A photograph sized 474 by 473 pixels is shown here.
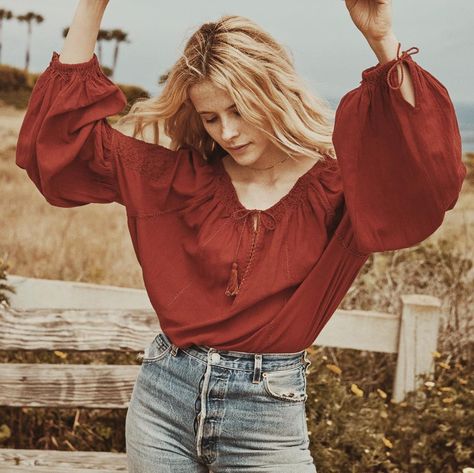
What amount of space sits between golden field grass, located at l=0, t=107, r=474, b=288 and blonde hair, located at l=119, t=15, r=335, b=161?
292 centimetres

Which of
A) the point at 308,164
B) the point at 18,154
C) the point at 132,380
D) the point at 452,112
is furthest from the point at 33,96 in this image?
the point at 132,380

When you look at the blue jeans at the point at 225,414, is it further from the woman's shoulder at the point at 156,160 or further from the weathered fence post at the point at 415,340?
the weathered fence post at the point at 415,340

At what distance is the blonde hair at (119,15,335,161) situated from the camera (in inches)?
80.0

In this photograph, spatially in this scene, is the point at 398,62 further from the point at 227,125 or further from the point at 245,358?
the point at 245,358

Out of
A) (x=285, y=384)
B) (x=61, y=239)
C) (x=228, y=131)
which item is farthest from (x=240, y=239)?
(x=61, y=239)

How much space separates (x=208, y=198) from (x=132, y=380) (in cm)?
140

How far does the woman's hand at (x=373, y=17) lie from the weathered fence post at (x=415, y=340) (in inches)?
92.7

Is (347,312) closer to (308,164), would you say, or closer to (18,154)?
(308,164)

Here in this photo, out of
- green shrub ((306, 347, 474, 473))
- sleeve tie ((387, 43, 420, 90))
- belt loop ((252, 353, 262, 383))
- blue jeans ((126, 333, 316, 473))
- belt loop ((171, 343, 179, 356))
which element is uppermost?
sleeve tie ((387, 43, 420, 90))

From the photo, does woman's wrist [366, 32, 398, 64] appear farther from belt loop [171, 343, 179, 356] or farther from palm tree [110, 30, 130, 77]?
palm tree [110, 30, 130, 77]

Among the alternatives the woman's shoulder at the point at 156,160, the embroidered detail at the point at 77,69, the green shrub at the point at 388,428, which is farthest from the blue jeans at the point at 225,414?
the green shrub at the point at 388,428

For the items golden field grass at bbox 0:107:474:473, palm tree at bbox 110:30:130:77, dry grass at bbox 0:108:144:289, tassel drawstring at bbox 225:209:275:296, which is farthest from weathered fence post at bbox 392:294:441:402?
palm tree at bbox 110:30:130:77

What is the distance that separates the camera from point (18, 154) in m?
2.15

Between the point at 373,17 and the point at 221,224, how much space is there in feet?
2.17
